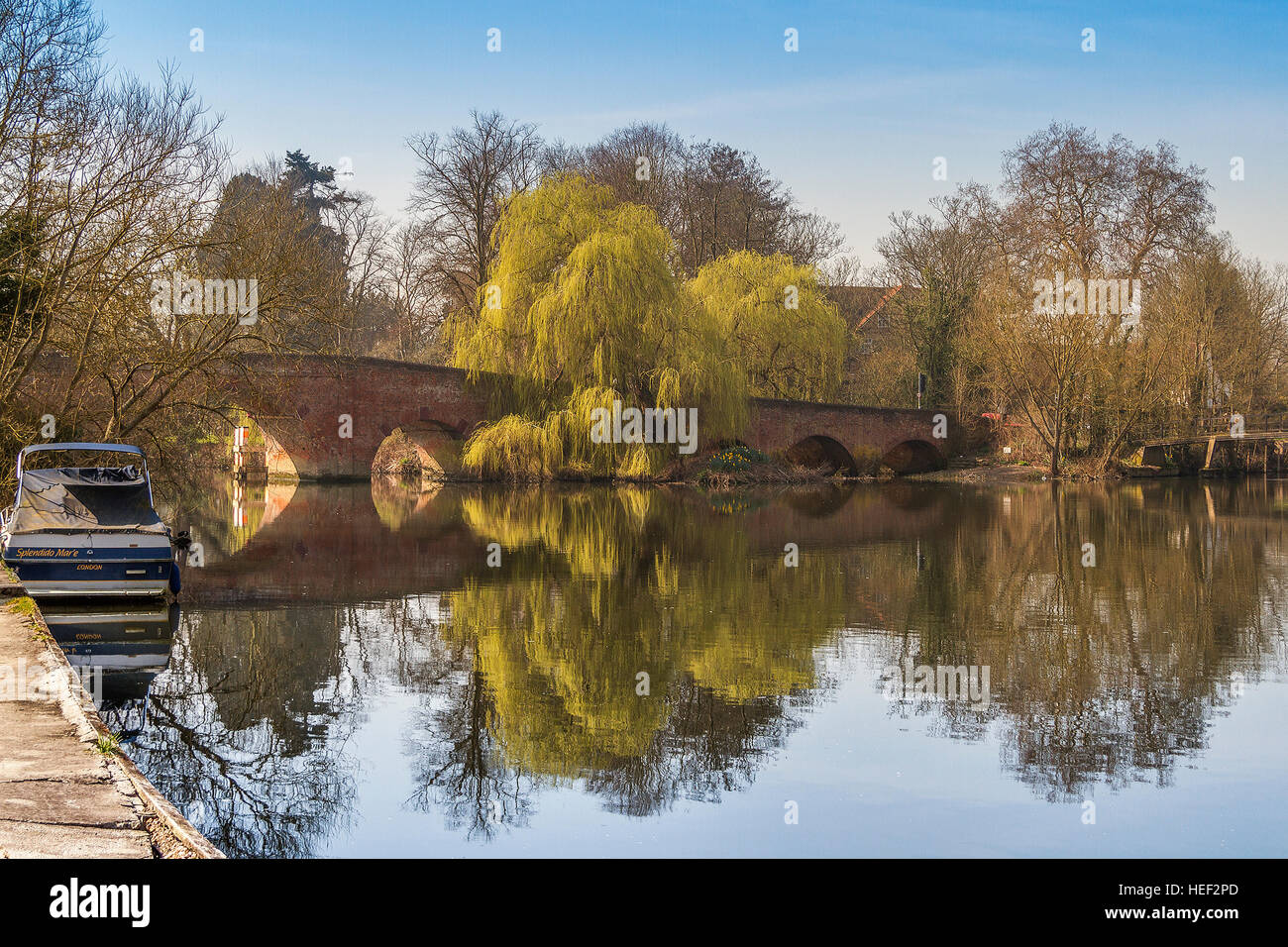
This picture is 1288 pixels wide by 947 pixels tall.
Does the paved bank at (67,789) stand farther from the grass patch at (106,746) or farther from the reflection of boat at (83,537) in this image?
the reflection of boat at (83,537)

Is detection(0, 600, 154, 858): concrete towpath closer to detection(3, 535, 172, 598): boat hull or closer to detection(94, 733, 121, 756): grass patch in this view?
detection(94, 733, 121, 756): grass patch

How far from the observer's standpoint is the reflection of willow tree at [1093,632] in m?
7.40

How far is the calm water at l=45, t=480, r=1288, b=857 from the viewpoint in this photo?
6.02 m

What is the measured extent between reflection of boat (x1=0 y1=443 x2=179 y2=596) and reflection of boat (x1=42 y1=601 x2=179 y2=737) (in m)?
0.27

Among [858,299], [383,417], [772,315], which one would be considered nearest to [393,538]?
[383,417]

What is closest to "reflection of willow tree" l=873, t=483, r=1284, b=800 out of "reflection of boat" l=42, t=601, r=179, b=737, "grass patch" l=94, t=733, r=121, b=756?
"grass patch" l=94, t=733, r=121, b=756

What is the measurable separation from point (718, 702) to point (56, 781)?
4218mm

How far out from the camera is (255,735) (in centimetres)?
765

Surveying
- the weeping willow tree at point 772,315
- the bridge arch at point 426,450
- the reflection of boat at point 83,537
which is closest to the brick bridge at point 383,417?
the bridge arch at point 426,450

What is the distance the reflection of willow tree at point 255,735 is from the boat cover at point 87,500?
2.05 m

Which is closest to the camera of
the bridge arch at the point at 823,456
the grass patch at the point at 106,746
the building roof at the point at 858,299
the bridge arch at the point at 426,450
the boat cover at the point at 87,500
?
the grass patch at the point at 106,746

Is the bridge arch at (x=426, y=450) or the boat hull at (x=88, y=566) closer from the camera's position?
the boat hull at (x=88, y=566)

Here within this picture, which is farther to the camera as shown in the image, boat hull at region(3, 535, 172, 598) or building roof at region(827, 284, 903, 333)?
building roof at region(827, 284, 903, 333)
